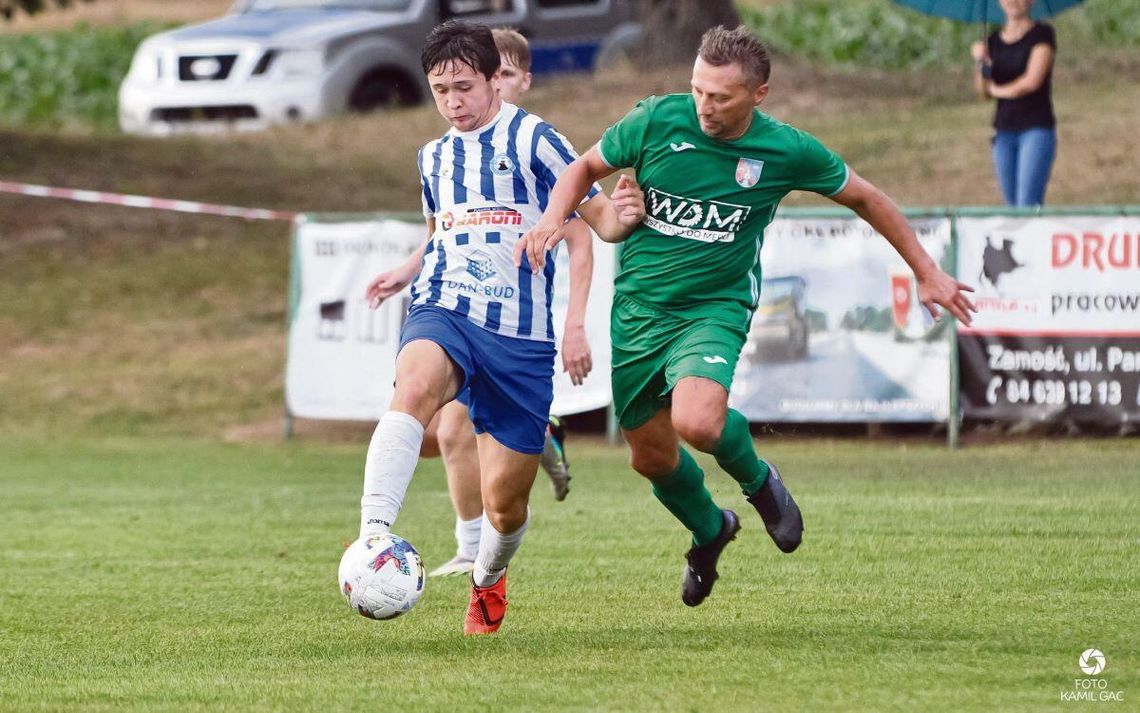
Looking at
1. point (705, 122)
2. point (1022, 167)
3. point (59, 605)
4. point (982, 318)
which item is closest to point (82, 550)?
point (59, 605)

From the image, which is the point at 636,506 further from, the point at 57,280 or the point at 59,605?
the point at 57,280

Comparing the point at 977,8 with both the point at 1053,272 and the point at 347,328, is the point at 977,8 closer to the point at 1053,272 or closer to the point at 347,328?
the point at 1053,272

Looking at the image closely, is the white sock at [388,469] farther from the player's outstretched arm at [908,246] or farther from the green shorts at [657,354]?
the player's outstretched arm at [908,246]

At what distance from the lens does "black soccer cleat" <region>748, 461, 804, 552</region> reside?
21.4 feet

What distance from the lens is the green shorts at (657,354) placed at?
6.18m

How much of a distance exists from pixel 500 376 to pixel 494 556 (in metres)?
0.66

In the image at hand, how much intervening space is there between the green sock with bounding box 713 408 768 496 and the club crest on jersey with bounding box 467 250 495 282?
959 mm

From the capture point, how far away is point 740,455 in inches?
251

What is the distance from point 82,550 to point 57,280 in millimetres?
11086

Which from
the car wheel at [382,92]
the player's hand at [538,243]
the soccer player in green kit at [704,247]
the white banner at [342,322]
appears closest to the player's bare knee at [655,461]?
the soccer player in green kit at [704,247]

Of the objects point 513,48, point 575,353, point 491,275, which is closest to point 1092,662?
point 575,353

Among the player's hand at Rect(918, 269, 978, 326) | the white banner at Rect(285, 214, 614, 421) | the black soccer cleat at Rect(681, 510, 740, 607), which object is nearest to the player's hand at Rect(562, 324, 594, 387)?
the black soccer cleat at Rect(681, 510, 740, 607)

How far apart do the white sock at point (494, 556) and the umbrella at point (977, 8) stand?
25.2ft

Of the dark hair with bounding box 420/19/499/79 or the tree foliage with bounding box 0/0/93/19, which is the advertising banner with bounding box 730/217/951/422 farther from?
the tree foliage with bounding box 0/0/93/19
